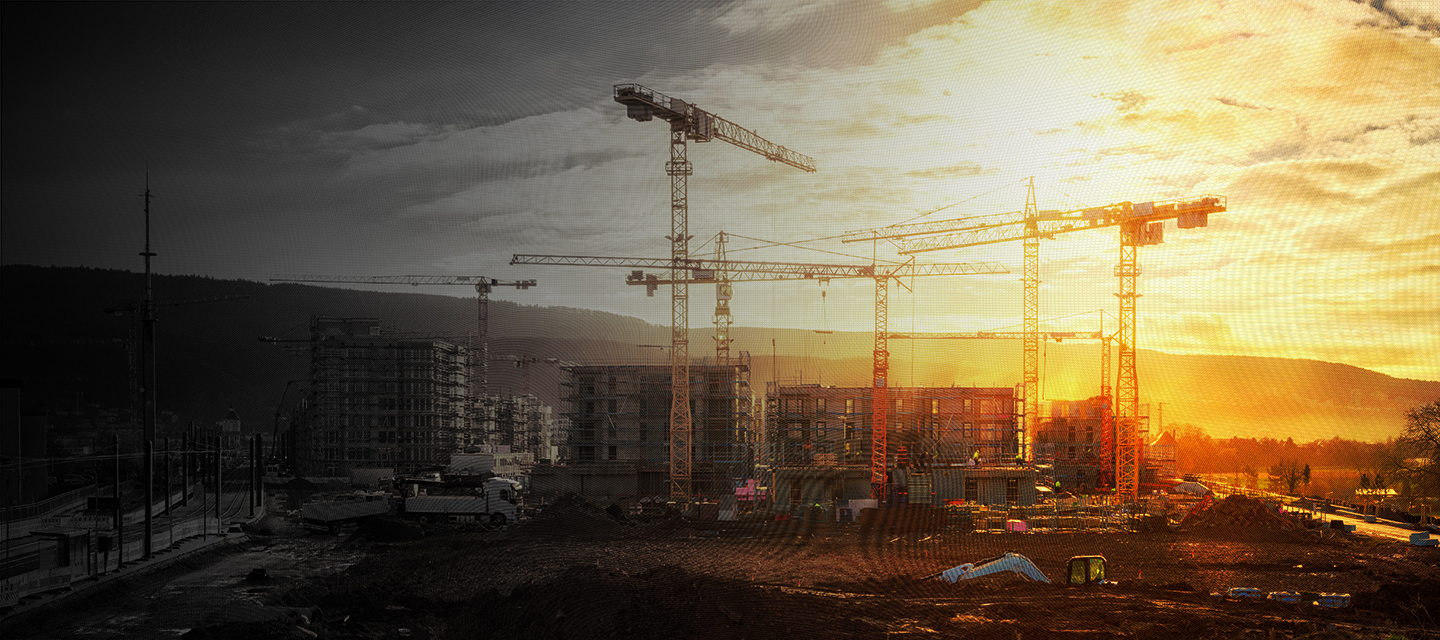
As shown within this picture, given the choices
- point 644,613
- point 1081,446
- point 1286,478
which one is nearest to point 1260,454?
point 1286,478

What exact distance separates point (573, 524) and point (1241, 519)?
76.7ft

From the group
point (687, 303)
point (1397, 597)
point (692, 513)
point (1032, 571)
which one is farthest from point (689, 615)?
point (687, 303)

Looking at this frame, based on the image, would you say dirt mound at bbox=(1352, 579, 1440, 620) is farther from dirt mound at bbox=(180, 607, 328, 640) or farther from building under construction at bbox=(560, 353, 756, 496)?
building under construction at bbox=(560, 353, 756, 496)

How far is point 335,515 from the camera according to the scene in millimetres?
27703

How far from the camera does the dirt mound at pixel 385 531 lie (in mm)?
26125

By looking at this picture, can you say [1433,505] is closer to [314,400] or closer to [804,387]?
[804,387]

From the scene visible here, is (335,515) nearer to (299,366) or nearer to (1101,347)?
(1101,347)

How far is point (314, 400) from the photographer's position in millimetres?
57844

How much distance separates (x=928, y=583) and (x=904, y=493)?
19754 mm

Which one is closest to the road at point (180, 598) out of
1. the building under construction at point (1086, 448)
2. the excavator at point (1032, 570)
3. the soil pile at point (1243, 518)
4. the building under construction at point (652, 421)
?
the excavator at point (1032, 570)

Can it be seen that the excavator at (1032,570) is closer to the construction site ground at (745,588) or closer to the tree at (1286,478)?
the construction site ground at (745,588)

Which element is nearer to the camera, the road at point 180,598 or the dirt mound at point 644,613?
the dirt mound at point 644,613

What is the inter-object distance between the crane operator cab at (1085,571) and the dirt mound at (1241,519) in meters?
12.7

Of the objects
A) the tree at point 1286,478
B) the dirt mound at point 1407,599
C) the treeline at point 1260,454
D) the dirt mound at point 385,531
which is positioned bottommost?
the treeline at point 1260,454
